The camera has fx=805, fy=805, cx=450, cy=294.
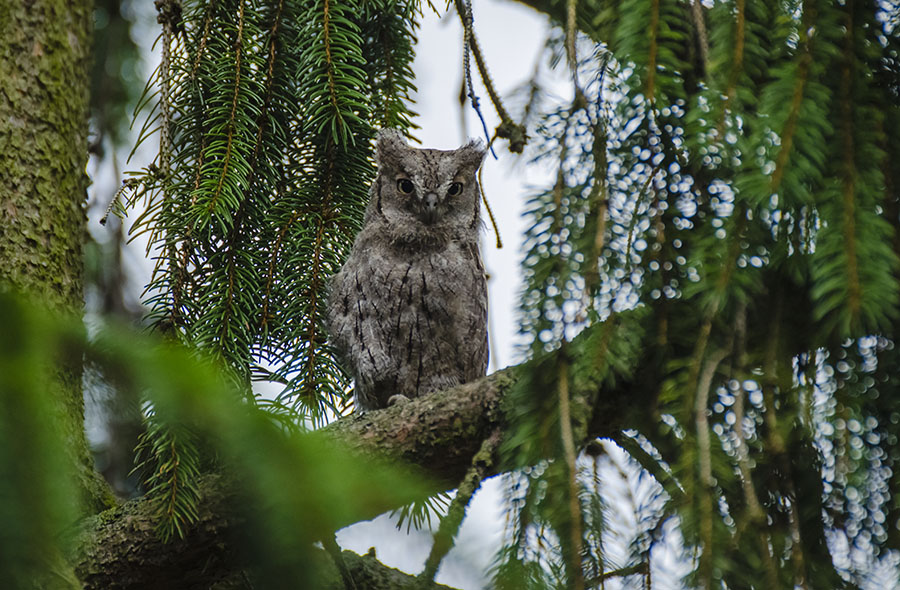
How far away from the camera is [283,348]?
5.68ft

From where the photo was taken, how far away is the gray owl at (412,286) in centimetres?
241

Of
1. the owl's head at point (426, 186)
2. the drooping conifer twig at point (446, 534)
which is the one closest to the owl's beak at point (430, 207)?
the owl's head at point (426, 186)

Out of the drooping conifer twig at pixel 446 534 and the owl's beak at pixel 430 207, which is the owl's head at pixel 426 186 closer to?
the owl's beak at pixel 430 207

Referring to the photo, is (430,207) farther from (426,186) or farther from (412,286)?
(412,286)

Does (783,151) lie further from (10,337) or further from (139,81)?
(139,81)

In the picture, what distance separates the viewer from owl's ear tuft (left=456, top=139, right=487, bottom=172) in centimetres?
267

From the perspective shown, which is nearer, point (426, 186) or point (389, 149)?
point (389, 149)

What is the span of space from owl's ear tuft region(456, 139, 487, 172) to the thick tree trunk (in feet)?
4.00

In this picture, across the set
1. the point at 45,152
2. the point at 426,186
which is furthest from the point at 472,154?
the point at 45,152

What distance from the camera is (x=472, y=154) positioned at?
269cm

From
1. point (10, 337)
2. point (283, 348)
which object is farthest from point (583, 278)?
point (283, 348)

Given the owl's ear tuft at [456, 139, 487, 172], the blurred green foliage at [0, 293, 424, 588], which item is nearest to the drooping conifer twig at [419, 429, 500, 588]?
the blurred green foliage at [0, 293, 424, 588]

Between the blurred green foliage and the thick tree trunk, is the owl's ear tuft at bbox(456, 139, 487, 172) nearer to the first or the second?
the thick tree trunk

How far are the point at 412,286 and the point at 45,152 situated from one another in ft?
3.59
